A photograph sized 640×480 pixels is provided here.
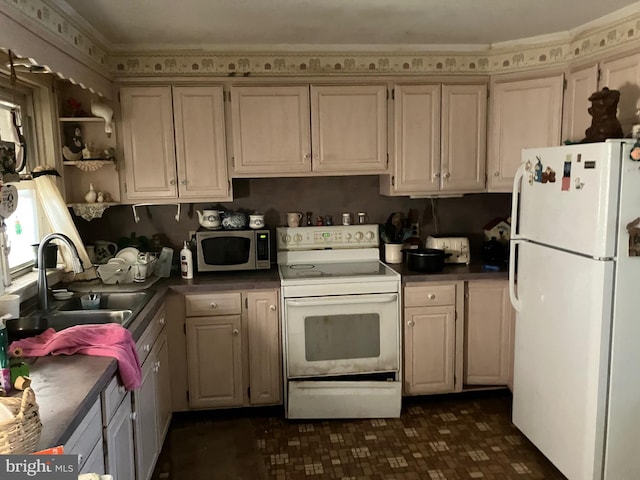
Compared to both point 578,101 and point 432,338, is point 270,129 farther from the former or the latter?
point 578,101

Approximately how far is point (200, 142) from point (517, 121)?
2.00 meters

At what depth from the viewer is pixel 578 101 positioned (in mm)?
3109

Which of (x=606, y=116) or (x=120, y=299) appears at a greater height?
(x=606, y=116)

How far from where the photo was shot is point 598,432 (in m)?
2.33

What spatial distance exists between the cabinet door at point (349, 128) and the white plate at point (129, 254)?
4.05 feet

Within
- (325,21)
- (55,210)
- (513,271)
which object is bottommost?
(513,271)

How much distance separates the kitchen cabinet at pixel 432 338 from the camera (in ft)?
10.9

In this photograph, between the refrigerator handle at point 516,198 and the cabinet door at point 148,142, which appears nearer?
the refrigerator handle at point 516,198

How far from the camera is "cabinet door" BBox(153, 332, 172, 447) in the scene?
2836 mm

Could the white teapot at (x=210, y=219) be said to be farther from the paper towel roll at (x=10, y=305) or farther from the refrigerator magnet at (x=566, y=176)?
→ the refrigerator magnet at (x=566, y=176)

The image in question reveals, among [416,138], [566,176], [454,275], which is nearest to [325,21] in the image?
[416,138]

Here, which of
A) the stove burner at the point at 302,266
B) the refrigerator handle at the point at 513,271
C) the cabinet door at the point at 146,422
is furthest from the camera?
the stove burner at the point at 302,266

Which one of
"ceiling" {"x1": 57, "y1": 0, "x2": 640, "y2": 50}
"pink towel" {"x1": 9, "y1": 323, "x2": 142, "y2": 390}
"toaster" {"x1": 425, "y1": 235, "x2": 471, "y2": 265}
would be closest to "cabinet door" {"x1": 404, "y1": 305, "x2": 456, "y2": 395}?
"toaster" {"x1": 425, "y1": 235, "x2": 471, "y2": 265}

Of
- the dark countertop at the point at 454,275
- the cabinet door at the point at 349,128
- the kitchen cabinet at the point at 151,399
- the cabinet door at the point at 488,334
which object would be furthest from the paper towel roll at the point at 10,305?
the cabinet door at the point at 488,334
